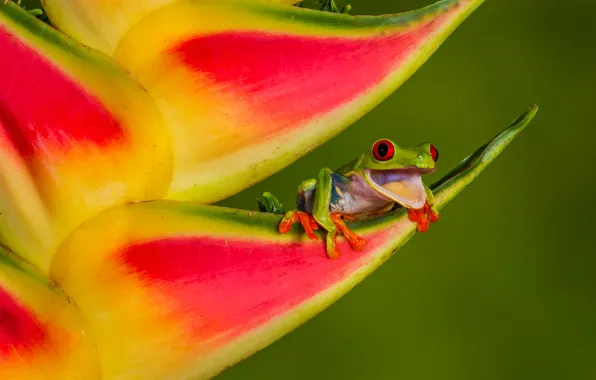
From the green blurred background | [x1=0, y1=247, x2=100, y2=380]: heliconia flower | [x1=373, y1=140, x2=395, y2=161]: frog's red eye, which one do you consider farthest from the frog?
the green blurred background

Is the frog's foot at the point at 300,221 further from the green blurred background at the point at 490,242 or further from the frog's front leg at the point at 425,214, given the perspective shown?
the green blurred background at the point at 490,242

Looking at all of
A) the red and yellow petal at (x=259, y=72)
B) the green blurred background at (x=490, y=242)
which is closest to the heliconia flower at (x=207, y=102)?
the red and yellow petal at (x=259, y=72)

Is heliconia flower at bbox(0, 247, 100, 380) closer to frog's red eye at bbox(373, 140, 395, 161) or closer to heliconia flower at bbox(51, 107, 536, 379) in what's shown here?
heliconia flower at bbox(51, 107, 536, 379)

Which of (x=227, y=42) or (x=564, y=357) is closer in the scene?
(x=227, y=42)

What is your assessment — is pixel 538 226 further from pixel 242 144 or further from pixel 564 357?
pixel 242 144

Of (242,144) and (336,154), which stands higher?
(336,154)

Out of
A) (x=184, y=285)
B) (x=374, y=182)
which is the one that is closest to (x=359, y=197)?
(x=374, y=182)

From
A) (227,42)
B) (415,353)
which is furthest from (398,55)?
(415,353)
